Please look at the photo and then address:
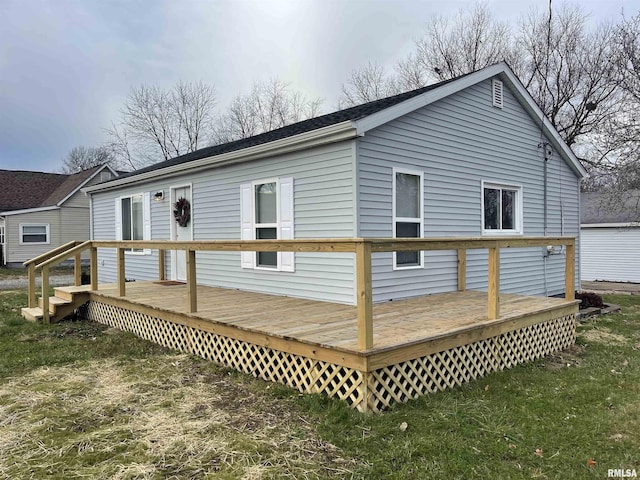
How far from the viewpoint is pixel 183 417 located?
11.4 feet

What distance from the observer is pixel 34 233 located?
818 inches

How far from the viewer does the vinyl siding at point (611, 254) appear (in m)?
16.5

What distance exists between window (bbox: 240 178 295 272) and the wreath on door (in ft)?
6.13

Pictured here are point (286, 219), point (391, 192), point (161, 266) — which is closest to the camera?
point (391, 192)

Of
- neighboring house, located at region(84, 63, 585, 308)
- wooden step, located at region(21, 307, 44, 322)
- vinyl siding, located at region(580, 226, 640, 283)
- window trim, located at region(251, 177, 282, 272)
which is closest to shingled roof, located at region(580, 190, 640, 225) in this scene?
vinyl siding, located at region(580, 226, 640, 283)

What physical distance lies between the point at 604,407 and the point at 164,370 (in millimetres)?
4155

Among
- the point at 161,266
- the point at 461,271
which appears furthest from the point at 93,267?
the point at 461,271

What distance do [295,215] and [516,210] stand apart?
184 inches

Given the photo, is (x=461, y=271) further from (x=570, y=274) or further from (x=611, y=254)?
(x=611, y=254)

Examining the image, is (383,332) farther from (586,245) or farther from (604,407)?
(586,245)

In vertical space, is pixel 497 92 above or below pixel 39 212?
above

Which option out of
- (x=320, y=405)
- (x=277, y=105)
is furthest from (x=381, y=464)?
(x=277, y=105)

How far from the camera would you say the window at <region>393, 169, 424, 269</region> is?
6617 millimetres

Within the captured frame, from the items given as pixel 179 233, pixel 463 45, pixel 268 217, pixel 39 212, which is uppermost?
pixel 463 45
